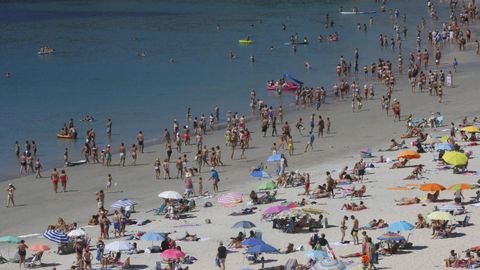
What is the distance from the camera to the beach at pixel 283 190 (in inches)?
1041

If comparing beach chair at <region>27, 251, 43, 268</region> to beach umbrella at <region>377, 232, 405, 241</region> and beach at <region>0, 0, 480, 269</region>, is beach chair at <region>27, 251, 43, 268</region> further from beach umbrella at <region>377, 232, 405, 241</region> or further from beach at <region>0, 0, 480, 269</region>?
beach umbrella at <region>377, 232, 405, 241</region>

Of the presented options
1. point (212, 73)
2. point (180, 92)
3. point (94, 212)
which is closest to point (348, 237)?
point (94, 212)

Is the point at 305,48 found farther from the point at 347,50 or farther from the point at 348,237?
the point at 348,237

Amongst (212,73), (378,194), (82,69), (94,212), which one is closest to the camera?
(378,194)

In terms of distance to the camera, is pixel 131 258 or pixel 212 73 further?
pixel 212 73

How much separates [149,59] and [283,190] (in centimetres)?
4463

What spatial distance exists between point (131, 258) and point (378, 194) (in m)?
8.82

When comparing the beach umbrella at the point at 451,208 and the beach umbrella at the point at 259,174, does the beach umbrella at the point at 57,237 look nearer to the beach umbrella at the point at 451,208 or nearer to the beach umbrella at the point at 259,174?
the beach umbrella at the point at 259,174

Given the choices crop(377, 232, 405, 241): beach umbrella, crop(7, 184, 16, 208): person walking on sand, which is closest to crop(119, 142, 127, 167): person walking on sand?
crop(7, 184, 16, 208): person walking on sand

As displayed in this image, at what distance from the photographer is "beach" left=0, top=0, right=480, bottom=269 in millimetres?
26453

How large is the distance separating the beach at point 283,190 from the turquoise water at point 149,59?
4.71m

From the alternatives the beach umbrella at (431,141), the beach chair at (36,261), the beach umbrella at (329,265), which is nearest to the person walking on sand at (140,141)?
the beach umbrella at (431,141)

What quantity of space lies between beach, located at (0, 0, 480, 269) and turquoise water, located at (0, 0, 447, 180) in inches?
185

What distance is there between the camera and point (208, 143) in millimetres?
44938
